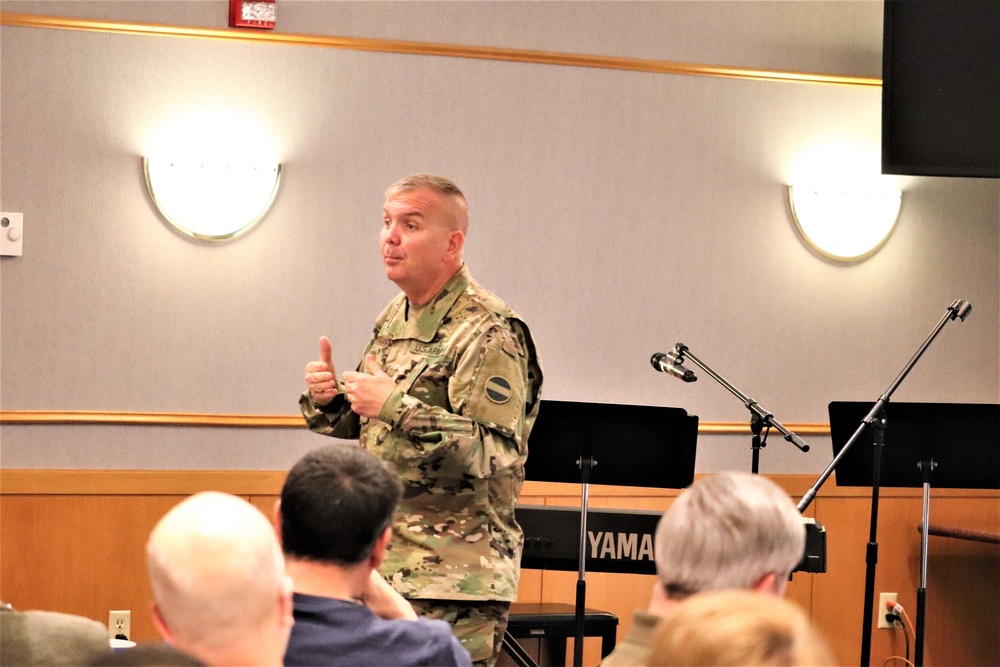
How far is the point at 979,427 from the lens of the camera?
4.15 metres

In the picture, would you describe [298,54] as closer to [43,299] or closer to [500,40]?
[500,40]

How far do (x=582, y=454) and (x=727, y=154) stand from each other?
1.59m

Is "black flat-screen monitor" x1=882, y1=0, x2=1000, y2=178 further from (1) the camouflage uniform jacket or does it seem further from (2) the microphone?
(1) the camouflage uniform jacket

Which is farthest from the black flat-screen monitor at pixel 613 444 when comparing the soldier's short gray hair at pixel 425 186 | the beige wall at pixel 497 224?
the soldier's short gray hair at pixel 425 186

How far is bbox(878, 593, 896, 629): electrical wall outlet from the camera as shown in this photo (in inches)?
195

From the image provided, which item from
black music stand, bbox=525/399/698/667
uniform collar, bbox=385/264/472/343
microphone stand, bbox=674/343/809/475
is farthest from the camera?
microphone stand, bbox=674/343/809/475

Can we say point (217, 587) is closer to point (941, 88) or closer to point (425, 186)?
point (425, 186)

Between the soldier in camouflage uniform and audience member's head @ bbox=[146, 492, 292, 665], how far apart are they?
1.20 meters

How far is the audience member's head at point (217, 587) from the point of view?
1.42 meters

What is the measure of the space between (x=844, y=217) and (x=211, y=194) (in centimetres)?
250

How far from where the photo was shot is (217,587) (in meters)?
1.42

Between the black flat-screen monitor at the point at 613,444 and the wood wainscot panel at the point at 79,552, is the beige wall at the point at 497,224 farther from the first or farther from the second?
the black flat-screen monitor at the point at 613,444

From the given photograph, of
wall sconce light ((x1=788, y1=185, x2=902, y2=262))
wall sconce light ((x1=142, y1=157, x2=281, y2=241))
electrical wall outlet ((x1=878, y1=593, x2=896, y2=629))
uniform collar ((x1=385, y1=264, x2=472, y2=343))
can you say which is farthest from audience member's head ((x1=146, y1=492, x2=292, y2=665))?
electrical wall outlet ((x1=878, y1=593, x2=896, y2=629))

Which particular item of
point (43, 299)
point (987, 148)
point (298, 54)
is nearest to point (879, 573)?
point (987, 148)
